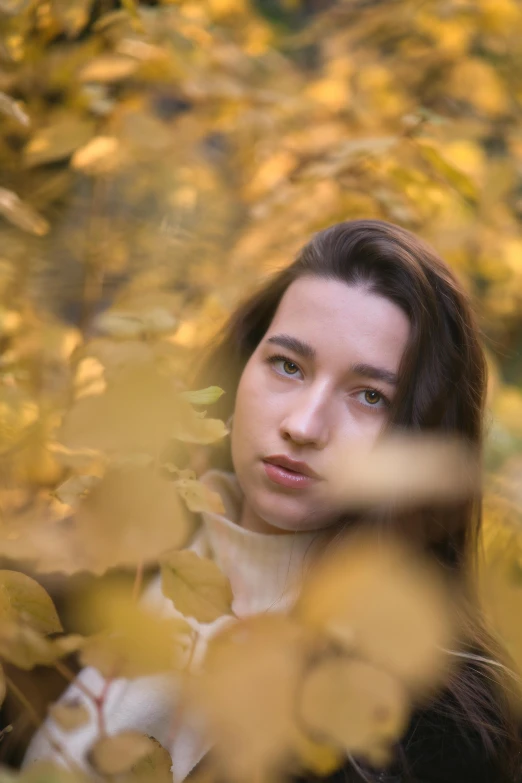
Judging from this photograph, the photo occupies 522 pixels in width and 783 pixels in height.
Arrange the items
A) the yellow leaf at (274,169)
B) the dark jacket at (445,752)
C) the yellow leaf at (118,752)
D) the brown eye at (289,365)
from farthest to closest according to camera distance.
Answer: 1. the yellow leaf at (274,169)
2. the brown eye at (289,365)
3. the dark jacket at (445,752)
4. the yellow leaf at (118,752)

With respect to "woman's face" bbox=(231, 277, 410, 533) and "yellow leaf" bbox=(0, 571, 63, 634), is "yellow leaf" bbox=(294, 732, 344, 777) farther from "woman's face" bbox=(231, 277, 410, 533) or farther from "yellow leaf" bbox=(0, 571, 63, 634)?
"woman's face" bbox=(231, 277, 410, 533)

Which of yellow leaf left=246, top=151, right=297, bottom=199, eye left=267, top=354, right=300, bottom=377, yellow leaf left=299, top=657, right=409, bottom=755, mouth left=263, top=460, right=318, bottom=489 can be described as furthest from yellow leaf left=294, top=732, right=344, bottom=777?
yellow leaf left=246, top=151, right=297, bottom=199

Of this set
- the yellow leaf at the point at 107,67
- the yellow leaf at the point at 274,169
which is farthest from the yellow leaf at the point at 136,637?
the yellow leaf at the point at 274,169

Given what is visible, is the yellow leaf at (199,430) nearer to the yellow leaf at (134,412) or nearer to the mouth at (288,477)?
the yellow leaf at (134,412)

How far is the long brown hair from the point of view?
85 centimetres

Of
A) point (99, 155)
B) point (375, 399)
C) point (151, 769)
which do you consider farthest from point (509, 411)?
point (151, 769)

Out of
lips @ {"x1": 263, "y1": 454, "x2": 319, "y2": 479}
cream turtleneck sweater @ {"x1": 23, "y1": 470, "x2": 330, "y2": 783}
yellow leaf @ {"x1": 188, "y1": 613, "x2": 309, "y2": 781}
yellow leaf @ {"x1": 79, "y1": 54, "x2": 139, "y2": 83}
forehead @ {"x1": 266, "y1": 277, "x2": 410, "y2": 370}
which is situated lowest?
cream turtleneck sweater @ {"x1": 23, "y1": 470, "x2": 330, "y2": 783}

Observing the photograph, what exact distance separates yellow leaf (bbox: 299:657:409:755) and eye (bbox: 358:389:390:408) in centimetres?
46

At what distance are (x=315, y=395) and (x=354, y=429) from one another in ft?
0.19

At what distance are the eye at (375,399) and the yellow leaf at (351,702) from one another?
461 mm

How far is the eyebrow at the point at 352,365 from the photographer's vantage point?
2.77 feet

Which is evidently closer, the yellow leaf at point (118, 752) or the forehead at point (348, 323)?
the yellow leaf at point (118, 752)

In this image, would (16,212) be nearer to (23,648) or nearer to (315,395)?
(315,395)

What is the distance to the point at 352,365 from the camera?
A: 2.76 ft
